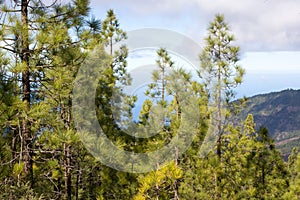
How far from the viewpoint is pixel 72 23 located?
6.10 metres

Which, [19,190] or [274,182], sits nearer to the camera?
[19,190]

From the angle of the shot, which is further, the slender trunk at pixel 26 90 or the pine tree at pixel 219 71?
the pine tree at pixel 219 71

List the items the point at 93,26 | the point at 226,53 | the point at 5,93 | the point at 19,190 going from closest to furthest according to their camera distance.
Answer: the point at 5,93 → the point at 19,190 → the point at 93,26 → the point at 226,53

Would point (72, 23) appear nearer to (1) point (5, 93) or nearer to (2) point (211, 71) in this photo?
(1) point (5, 93)

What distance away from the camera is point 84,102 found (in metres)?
11.0

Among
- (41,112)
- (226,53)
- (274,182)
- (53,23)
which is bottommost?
Answer: (274,182)

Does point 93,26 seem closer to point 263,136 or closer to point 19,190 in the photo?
point 19,190

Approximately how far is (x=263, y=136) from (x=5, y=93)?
33.0ft

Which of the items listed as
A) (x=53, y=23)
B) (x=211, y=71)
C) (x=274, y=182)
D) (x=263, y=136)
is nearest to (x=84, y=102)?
(x=211, y=71)

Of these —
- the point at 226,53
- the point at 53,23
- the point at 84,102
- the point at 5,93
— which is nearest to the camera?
the point at 5,93

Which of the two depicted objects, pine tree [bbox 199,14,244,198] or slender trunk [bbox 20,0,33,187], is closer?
slender trunk [bbox 20,0,33,187]

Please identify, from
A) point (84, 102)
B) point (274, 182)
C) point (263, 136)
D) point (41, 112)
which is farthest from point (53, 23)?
point (274, 182)

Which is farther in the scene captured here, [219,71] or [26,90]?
[219,71]

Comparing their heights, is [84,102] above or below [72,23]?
below
